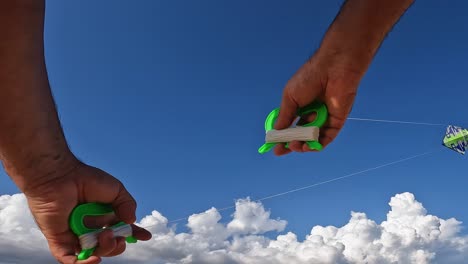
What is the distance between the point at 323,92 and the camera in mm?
2244

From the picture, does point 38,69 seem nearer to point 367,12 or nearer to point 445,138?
point 367,12

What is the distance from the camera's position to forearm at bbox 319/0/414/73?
76.7 inches

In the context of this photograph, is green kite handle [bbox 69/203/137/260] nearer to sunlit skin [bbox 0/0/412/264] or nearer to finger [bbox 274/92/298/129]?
sunlit skin [bbox 0/0/412/264]

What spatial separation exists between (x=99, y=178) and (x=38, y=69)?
23.7 inches

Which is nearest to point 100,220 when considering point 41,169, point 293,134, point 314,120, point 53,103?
point 41,169

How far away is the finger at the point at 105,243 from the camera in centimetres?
197

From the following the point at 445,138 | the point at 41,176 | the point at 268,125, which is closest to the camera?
the point at 41,176

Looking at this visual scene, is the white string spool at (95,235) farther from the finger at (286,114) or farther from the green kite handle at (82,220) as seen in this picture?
the finger at (286,114)

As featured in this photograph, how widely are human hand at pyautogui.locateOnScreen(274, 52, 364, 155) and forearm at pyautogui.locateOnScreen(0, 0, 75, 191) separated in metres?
1.22

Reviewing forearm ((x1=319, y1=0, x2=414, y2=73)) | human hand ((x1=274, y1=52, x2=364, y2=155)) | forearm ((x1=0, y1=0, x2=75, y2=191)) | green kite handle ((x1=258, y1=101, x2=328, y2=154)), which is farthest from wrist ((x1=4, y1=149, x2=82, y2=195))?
forearm ((x1=319, y1=0, x2=414, y2=73))

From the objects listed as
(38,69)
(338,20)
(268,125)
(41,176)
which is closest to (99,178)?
(41,176)

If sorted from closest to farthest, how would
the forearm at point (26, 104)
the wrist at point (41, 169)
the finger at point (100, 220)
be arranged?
the forearm at point (26, 104) → the wrist at point (41, 169) → the finger at point (100, 220)

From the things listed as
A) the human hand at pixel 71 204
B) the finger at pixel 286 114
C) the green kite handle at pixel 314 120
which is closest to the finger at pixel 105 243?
the human hand at pixel 71 204

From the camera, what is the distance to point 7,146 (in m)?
1.86
